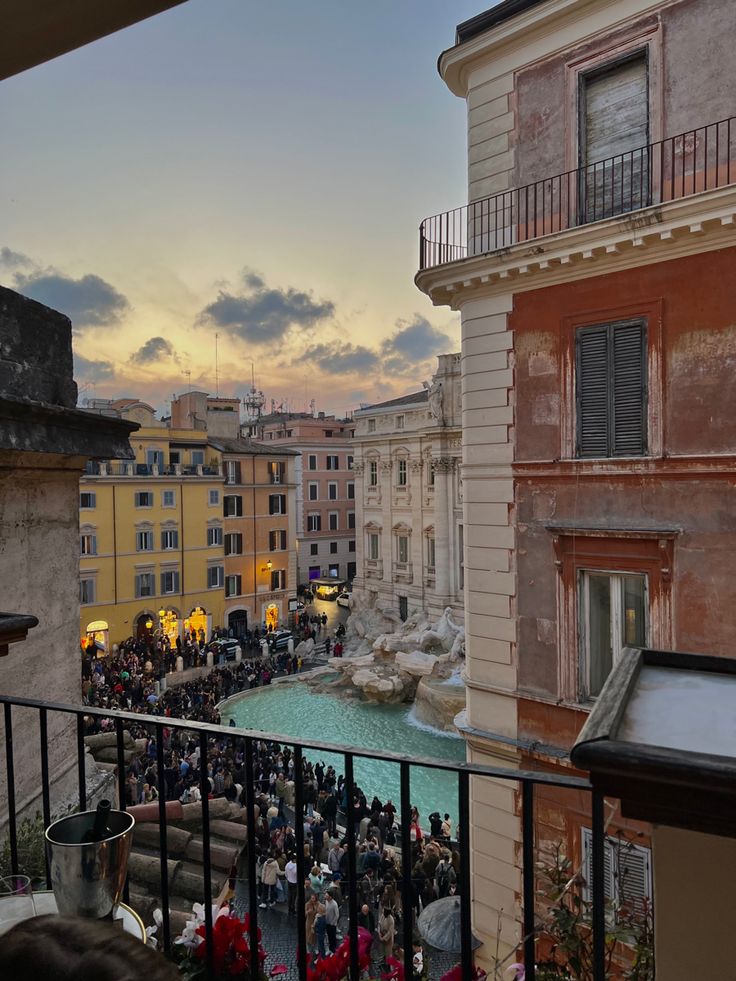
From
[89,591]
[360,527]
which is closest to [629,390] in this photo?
[89,591]

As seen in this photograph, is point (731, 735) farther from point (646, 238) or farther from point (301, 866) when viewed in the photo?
point (646, 238)

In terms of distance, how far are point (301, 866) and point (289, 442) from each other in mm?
53836

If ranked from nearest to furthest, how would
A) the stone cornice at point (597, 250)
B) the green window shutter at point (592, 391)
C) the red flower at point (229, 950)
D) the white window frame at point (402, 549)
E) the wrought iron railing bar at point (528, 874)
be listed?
the wrought iron railing bar at point (528, 874), the red flower at point (229, 950), the stone cornice at point (597, 250), the green window shutter at point (592, 391), the white window frame at point (402, 549)

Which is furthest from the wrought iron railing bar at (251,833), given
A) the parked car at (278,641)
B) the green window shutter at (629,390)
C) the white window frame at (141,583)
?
the white window frame at (141,583)

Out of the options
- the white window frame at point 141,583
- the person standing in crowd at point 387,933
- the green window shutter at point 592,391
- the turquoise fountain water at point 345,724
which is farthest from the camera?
the white window frame at point 141,583

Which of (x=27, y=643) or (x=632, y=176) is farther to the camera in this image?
(x=632, y=176)

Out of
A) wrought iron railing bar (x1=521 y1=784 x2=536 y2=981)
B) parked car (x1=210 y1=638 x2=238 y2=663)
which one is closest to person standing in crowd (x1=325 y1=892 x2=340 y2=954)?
wrought iron railing bar (x1=521 y1=784 x2=536 y2=981)

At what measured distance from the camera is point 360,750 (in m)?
2.34

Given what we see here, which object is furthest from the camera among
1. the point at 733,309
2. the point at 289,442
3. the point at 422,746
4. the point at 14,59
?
the point at 289,442

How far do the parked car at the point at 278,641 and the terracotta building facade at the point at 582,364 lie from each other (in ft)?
82.0

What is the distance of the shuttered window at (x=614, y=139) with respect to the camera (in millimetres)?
8891

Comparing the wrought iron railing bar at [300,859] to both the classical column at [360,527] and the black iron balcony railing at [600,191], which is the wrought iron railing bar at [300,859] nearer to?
the black iron balcony railing at [600,191]

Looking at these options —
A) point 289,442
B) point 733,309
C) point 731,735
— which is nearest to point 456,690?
point 733,309

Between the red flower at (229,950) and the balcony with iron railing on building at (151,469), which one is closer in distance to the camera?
the red flower at (229,950)
